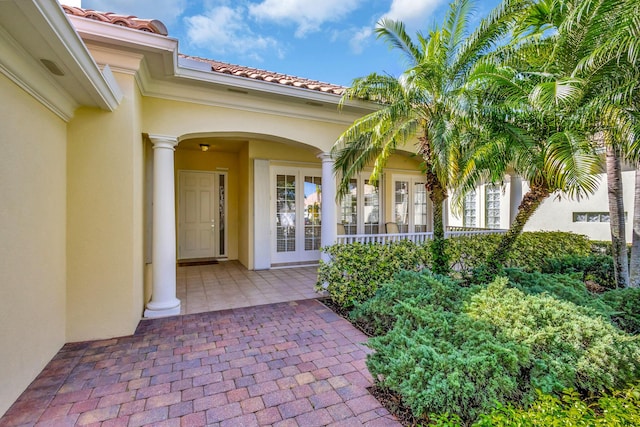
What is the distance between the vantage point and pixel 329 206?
6.09 meters

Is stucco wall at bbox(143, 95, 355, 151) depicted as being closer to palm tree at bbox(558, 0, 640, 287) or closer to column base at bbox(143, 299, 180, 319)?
column base at bbox(143, 299, 180, 319)

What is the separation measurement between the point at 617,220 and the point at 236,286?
8044 mm

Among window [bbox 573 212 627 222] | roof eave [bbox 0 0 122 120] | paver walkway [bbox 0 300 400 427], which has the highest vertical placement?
roof eave [bbox 0 0 122 120]

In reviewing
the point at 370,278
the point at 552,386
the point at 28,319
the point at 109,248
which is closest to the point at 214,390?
the point at 28,319

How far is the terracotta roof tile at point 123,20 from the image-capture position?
3.41m

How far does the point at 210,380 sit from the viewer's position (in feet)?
9.20

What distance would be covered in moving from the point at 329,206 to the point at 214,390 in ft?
13.3

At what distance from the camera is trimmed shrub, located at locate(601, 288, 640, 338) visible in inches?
146

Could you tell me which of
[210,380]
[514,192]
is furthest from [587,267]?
[210,380]

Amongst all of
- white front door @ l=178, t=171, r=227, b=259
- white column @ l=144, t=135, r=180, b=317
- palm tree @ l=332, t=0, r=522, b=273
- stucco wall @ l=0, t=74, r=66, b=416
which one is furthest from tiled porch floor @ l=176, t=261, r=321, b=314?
palm tree @ l=332, t=0, r=522, b=273

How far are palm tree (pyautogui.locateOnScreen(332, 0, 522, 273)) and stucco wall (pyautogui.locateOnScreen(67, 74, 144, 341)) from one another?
3.52 meters

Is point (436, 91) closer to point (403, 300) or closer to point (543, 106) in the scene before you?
point (543, 106)

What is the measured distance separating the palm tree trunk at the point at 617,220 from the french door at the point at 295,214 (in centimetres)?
638

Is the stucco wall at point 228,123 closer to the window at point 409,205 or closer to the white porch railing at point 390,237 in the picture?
the white porch railing at point 390,237
